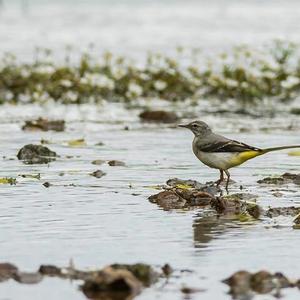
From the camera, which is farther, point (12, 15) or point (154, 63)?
point (12, 15)

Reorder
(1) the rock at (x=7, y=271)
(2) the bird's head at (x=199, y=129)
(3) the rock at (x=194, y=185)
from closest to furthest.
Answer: (1) the rock at (x=7, y=271), (3) the rock at (x=194, y=185), (2) the bird's head at (x=199, y=129)

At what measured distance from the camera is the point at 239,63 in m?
25.5

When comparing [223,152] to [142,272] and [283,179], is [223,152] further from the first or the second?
[142,272]

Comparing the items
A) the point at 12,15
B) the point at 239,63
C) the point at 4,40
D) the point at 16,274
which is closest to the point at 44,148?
the point at 16,274

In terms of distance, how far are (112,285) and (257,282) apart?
3.35 ft

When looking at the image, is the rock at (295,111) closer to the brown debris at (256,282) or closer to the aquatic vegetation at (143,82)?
the aquatic vegetation at (143,82)

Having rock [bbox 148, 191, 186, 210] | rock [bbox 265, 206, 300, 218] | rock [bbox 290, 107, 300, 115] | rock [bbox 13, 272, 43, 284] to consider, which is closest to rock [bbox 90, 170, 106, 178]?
rock [bbox 148, 191, 186, 210]

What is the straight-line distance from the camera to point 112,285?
8.18 meters

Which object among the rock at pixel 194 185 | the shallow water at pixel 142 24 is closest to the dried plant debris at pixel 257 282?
the rock at pixel 194 185

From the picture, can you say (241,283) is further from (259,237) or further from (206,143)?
(206,143)

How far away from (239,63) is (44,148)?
11.1 metres

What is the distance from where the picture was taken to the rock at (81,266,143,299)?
8.14 m

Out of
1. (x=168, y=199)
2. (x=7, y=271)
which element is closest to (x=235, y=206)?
(x=168, y=199)

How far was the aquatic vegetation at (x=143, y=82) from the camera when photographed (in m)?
23.2
